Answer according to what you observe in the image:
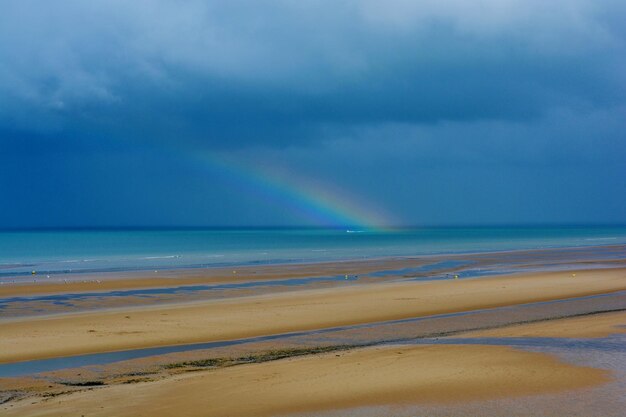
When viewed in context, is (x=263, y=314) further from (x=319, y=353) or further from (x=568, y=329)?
(x=568, y=329)

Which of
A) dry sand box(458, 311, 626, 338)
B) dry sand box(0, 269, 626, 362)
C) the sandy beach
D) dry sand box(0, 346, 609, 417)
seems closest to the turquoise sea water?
dry sand box(0, 269, 626, 362)

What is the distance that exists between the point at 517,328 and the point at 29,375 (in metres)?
12.7

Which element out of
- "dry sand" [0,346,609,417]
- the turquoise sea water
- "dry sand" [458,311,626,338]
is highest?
the turquoise sea water

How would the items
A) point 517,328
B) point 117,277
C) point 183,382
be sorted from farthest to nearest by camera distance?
1. point 117,277
2. point 517,328
3. point 183,382

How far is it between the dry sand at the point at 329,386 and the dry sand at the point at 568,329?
313 cm

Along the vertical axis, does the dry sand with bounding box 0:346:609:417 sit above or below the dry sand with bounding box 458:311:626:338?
above

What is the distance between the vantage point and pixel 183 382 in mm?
12547

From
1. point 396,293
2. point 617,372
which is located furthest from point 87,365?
point 396,293

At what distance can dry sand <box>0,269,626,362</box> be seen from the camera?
17906 mm

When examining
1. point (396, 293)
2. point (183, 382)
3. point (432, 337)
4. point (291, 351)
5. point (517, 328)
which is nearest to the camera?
point (183, 382)

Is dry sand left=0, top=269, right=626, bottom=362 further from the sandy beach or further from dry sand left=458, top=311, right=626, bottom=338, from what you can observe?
dry sand left=458, top=311, right=626, bottom=338

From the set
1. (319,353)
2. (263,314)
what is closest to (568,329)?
(319,353)

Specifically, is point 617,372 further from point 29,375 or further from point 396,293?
point 396,293

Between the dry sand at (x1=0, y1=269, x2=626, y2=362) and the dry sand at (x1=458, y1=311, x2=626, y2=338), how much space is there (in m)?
4.40
